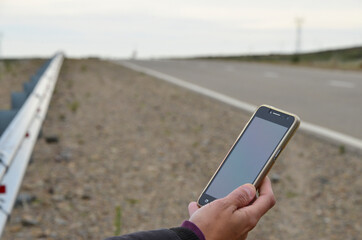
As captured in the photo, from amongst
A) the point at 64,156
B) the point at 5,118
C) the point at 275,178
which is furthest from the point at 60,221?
the point at 275,178

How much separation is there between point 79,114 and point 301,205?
496 cm

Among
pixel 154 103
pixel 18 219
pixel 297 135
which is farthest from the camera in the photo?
pixel 154 103

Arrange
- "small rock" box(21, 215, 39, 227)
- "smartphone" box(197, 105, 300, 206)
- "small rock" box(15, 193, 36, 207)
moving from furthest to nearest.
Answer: "small rock" box(15, 193, 36, 207) → "small rock" box(21, 215, 39, 227) → "smartphone" box(197, 105, 300, 206)

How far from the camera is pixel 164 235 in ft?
4.21

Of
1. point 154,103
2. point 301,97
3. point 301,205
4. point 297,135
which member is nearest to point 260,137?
point 301,205

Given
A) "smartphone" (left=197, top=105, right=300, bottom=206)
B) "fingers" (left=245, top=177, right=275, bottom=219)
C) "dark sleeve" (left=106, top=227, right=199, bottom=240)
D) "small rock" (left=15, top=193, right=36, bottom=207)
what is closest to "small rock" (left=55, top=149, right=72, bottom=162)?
"small rock" (left=15, top=193, right=36, bottom=207)

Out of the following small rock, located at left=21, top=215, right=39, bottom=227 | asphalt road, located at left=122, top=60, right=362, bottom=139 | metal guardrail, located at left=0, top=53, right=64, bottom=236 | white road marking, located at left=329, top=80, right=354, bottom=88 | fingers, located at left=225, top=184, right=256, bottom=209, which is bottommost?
white road marking, located at left=329, top=80, right=354, bottom=88

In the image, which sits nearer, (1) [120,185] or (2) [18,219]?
(2) [18,219]

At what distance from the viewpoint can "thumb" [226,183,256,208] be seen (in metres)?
1.49

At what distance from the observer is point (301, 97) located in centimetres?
1317

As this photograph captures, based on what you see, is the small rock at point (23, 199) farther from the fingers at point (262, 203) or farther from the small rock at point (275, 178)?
the fingers at point (262, 203)

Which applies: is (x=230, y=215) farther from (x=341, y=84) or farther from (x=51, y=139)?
(x=341, y=84)

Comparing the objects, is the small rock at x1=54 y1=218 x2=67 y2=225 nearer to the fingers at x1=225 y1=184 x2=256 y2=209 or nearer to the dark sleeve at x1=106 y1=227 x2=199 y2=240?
the fingers at x1=225 y1=184 x2=256 y2=209

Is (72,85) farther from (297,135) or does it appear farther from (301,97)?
(297,135)
